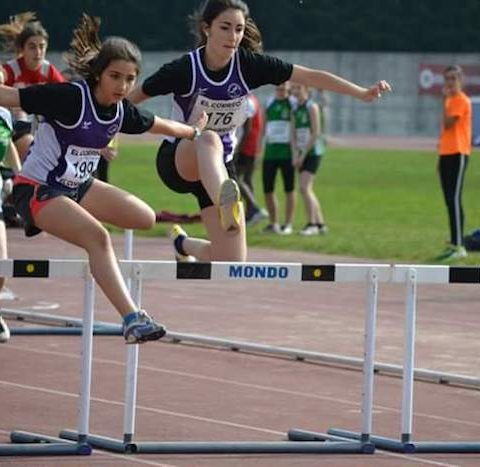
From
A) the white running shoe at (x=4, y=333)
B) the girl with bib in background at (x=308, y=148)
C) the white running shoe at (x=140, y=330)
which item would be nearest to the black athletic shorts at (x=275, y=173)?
the girl with bib in background at (x=308, y=148)

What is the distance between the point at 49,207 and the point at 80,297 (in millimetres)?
6294

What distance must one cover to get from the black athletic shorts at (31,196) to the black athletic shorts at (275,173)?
12.3 metres

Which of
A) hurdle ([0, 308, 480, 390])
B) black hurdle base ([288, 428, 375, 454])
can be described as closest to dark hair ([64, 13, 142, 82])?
black hurdle base ([288, 428, 375, 454])

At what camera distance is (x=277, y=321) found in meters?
13.2

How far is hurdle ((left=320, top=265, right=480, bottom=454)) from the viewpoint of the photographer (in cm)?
823

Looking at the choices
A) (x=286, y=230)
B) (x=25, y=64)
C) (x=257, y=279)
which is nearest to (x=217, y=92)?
(x=257, y=279)

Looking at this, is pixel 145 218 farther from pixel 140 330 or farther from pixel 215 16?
pixel 215 16

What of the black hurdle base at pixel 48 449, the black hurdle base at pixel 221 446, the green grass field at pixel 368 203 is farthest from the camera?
the green grass field at pixel 368 203

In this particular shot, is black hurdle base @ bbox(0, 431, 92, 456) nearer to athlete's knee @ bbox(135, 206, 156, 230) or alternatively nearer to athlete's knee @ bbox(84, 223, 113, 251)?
athlete's knee @ bbox(84, 223, 113, 251)

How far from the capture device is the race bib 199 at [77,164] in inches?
332

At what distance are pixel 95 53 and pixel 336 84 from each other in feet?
4.96

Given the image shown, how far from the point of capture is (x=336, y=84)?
9.33 meters

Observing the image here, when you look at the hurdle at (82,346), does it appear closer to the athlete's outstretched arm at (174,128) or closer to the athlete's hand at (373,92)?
the athlete's outstretched arm at (174,128)

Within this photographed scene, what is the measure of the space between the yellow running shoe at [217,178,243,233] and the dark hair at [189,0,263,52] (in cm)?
93
